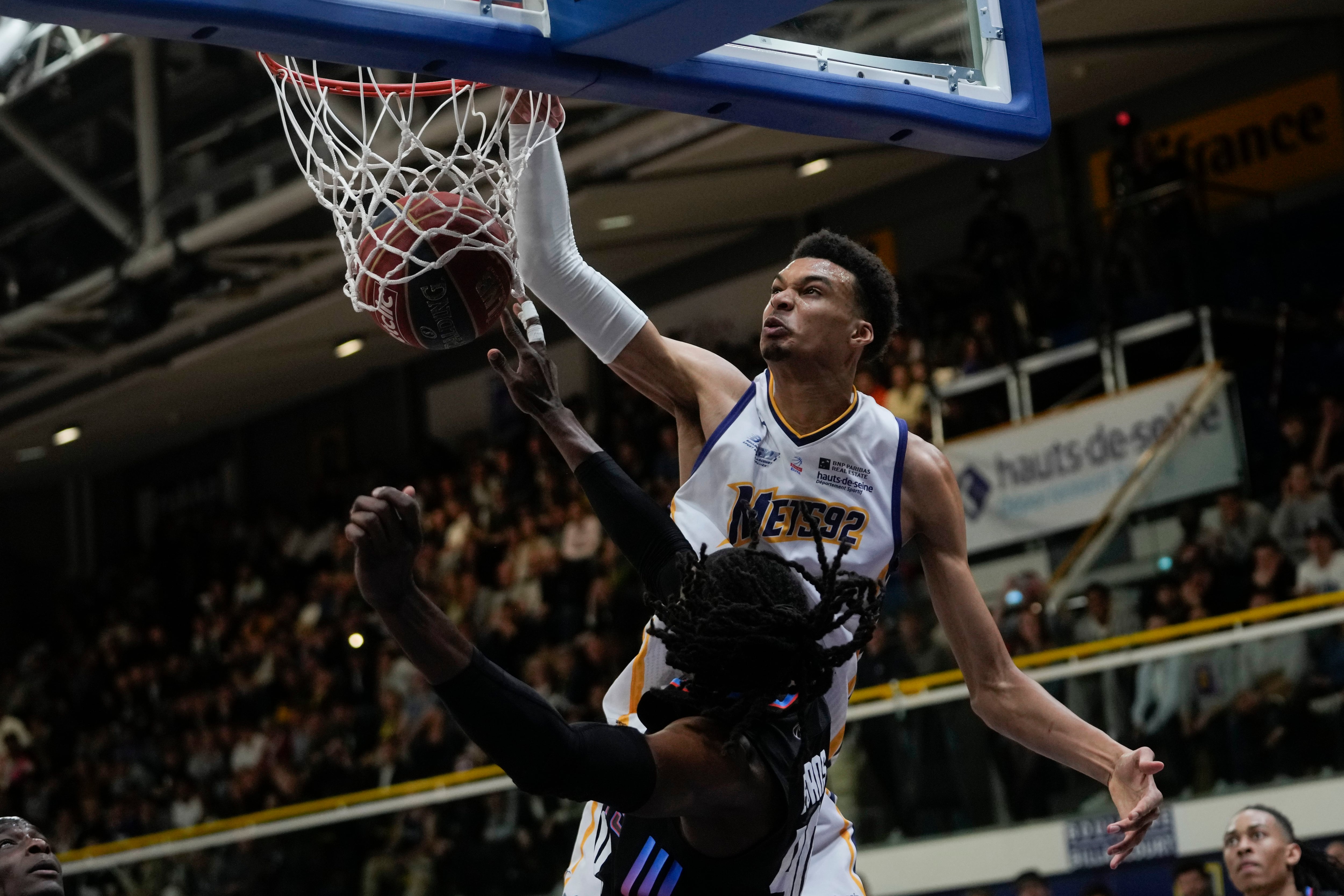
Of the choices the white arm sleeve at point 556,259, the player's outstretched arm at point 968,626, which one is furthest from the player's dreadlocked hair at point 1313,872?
the white arm sleeve at point 556,259

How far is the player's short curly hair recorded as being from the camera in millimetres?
4742

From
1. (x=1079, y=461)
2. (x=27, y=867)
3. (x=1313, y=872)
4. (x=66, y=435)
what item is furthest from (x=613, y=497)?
(x=66, y=435)

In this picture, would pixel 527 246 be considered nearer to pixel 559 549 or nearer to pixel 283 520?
pixel 559 549

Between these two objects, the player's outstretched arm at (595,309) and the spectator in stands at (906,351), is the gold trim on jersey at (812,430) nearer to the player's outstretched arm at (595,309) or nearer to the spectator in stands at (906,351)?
the player's outstretched arm at (595,309)

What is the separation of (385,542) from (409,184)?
67.5 inches

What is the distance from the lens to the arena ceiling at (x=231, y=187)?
46.7 feet

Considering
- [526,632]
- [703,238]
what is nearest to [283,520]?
[703,238]

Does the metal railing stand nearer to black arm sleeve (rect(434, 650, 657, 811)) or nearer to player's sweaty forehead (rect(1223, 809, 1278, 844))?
player's sweaty forehead (rect(1223, 809, 1278, 844))

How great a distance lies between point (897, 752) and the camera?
925 centimetres

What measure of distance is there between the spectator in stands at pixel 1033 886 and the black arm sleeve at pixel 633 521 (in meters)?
5.19

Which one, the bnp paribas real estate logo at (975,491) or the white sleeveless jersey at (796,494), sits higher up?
the bnp paribas real estate logo at (975,491)

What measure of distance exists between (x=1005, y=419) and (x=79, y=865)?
290 inches

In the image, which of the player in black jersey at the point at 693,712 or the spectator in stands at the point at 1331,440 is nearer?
the player in black jersey at the point at 693,712

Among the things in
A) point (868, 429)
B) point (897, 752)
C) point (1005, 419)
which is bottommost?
point (897, 752)
